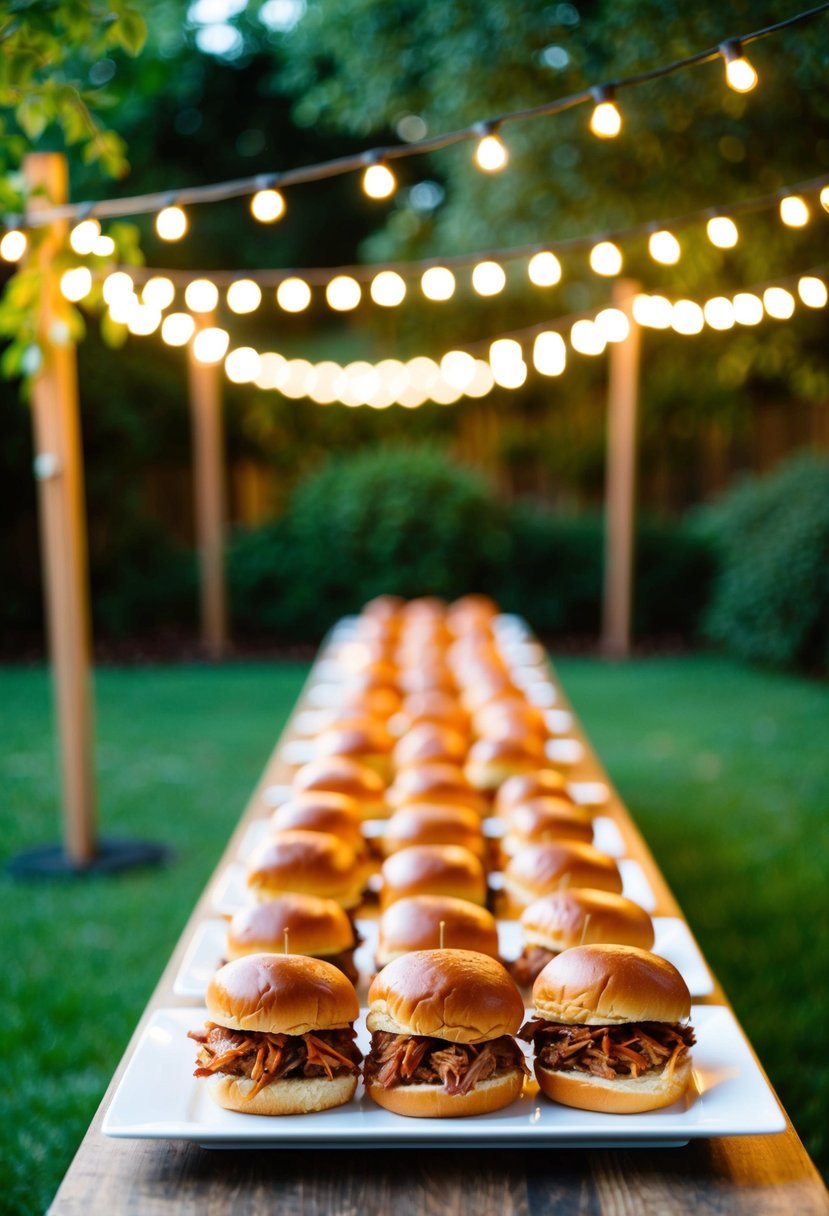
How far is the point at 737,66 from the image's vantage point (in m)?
2.75

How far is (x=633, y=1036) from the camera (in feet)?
6.07

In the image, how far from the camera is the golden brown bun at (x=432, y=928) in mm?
2131

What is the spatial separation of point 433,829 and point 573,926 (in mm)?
682

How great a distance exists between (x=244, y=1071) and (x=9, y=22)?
2902 mm

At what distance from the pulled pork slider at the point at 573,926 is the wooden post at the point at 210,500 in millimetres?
9128

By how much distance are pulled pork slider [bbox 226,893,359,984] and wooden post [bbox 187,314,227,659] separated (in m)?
9.03

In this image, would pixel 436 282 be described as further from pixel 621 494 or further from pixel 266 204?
pixel 621 494

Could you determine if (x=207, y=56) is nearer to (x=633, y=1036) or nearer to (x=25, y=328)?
(x=25, y=328)

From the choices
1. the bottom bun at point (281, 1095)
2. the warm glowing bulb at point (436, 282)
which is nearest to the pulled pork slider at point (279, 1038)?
the bottom bun at point (281, 1095)

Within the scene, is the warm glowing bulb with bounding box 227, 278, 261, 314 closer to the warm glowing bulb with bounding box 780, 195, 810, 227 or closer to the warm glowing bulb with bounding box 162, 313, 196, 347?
the warm glowing bulb with bounding box 162, 313, 196, 347

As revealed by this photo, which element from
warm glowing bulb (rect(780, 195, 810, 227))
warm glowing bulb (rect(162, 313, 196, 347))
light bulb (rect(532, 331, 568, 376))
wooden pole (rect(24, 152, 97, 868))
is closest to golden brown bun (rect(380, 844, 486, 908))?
warm glowing bulb (rect(780, 195, 810, 227))

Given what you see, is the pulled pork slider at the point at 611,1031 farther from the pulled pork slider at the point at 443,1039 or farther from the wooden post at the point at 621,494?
the wooden post at the point at 621,494

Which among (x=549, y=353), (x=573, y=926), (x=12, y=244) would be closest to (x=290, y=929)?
(x=573, y=926)

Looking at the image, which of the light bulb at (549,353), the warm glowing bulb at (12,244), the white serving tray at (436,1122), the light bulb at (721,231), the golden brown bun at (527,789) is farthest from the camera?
the light bulb at (549,353)
